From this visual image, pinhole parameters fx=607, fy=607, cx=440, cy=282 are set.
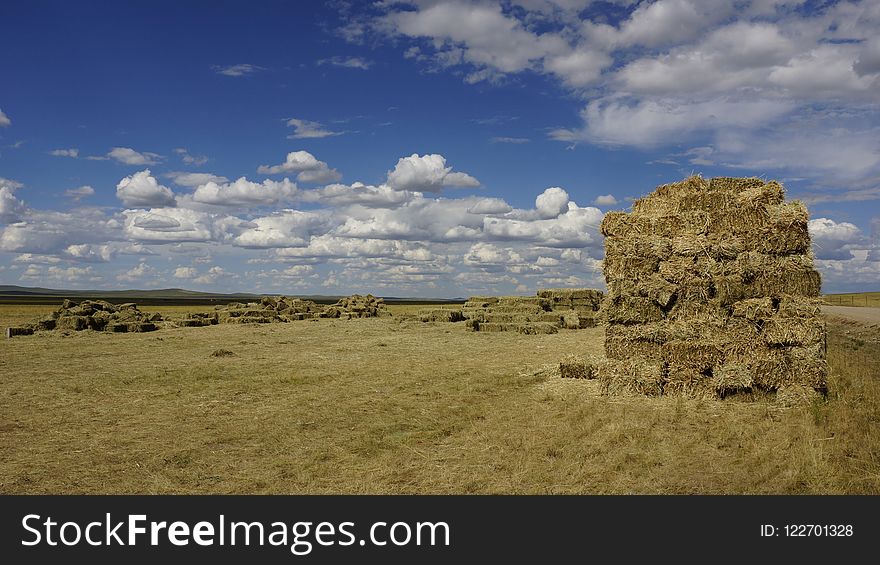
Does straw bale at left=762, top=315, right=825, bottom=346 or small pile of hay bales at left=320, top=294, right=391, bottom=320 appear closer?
straw bale at left=762, top=315, right=825, bottom=346

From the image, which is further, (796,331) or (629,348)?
(629,348)

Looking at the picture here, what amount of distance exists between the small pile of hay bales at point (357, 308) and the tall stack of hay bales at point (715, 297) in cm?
3516

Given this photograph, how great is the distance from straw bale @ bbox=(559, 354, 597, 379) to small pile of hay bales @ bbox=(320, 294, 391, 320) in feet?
106

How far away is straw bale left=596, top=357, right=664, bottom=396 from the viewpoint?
12828 mm

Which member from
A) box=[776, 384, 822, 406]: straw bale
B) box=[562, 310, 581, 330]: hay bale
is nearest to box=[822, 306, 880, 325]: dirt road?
box=[562, 310, 581, 330]: hay bale

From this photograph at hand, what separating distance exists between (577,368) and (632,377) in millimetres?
2732

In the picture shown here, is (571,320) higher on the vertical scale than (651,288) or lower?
lower

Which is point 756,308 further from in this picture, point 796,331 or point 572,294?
point 572,294

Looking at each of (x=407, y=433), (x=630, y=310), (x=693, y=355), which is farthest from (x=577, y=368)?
(x=407, y=433)

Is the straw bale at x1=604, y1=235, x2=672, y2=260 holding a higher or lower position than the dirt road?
higher

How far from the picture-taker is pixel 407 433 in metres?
10.3

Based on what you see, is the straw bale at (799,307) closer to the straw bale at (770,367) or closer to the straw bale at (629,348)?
the straw bale at (770,367)

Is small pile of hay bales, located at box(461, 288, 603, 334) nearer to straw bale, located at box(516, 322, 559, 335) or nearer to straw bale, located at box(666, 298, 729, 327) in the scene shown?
straw bale, located at box(516, 322, 559, 335)
